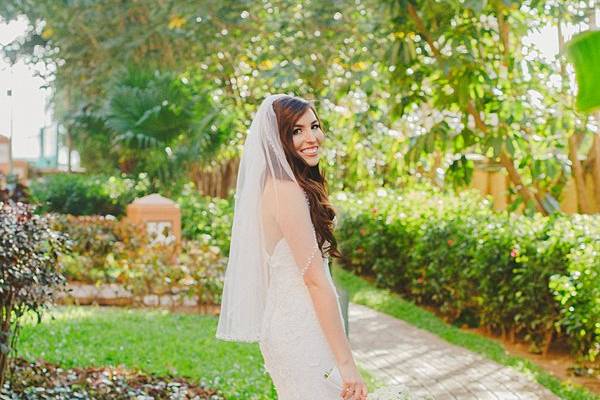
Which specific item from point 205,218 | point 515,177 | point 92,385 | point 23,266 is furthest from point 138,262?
point 23,266

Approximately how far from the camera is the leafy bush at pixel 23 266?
5.47 meters

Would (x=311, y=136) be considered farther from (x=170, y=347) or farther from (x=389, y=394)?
(x=170, y=347)

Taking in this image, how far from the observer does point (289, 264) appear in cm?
354

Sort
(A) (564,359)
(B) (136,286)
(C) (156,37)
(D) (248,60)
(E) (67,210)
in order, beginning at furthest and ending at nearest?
1. (C) (156,37)
2. (E) (67,210)
3. (D) (248,60)
4. (B) (136,286)
5. (A) (564,359)

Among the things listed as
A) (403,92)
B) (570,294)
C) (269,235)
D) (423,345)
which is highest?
(403,92)

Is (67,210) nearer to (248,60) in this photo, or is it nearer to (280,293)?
(248,60)

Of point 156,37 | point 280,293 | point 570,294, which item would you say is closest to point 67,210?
point 156,37

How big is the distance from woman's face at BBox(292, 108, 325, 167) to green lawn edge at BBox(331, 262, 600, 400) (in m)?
4.24

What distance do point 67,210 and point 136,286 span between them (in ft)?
30.1

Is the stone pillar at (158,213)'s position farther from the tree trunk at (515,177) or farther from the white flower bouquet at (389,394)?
the white flower bouquet at (389,394)

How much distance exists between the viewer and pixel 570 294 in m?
7.71

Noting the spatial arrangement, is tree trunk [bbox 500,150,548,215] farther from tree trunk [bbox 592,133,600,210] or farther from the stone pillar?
the stone pillar

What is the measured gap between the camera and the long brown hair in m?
3.55

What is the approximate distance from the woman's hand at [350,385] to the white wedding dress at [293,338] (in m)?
0.13
